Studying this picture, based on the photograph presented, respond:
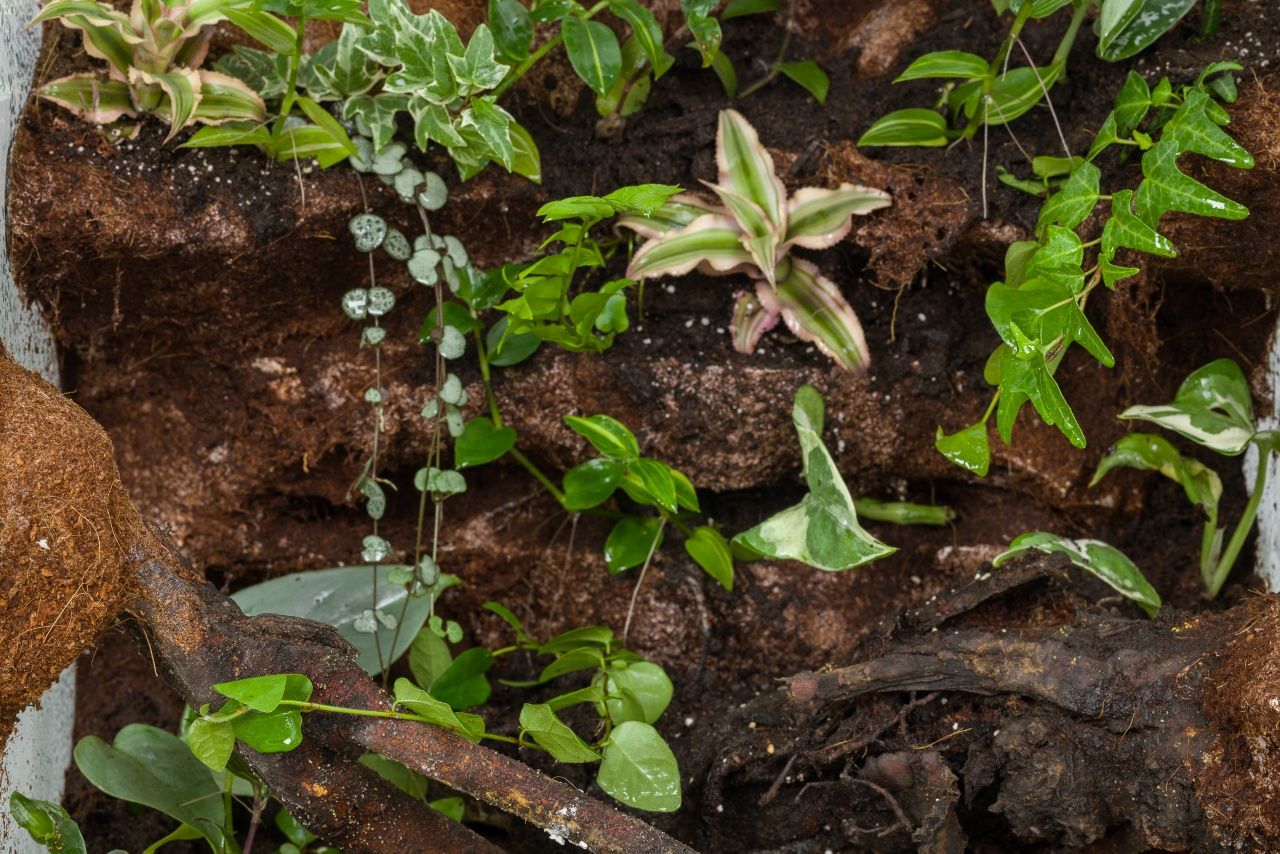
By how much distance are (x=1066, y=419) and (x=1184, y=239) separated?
1.67 ft

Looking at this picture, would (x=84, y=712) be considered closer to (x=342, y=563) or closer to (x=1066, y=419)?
(x=342, y=563)

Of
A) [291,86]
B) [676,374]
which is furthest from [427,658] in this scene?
[291,86]

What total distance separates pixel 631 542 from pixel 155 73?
943 millimetres

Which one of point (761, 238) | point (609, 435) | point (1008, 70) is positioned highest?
point (1008, 70)

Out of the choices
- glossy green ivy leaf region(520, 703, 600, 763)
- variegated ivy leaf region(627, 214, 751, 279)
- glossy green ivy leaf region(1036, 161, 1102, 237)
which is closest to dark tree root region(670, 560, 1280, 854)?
glossy green ivy leaf region(520, 703, 600, 763)

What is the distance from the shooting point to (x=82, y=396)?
1.83 m

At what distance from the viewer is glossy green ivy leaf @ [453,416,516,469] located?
5.63 feet

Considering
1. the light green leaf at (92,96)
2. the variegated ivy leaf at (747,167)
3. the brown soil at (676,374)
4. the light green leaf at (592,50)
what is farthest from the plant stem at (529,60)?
the light green leaf at (92,96)

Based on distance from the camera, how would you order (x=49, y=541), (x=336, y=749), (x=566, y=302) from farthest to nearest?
(x=566, y=302) < (x=336, y=749) < (x=49, y=541)

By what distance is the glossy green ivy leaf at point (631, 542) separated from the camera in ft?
5.76

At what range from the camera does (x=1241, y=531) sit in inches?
67.4

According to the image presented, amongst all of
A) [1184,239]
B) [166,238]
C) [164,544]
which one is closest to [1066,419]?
[1184,239]

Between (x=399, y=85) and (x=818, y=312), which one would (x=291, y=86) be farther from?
(x=818, y=312)

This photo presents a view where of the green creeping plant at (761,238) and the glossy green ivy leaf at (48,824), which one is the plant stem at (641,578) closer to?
the green creeping plant at (761,238)
